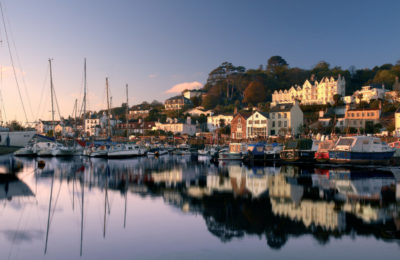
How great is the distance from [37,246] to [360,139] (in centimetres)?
3607

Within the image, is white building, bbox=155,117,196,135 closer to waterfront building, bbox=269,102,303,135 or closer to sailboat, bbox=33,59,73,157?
waterfront building, bbox=269,102,303,135

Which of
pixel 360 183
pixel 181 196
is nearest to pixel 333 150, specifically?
pixel 360 183

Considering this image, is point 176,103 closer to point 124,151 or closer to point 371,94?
point 371,94

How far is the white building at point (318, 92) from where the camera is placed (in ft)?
309

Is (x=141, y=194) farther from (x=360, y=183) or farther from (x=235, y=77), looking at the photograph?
(x=235, y=77)

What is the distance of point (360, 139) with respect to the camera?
39.7 meters

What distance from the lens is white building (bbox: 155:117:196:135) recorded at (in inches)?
4104

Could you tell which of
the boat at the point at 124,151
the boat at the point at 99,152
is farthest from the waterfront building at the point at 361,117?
the boat at the point at 99,152

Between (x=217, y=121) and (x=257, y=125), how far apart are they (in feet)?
74.4

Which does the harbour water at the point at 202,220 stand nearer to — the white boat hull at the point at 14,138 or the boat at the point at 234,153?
the white boat hull at the point at 14,138

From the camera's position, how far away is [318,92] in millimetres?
97438

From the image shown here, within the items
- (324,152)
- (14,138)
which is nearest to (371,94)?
(324,152)

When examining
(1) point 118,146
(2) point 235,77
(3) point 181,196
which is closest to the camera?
(3) point 181,196

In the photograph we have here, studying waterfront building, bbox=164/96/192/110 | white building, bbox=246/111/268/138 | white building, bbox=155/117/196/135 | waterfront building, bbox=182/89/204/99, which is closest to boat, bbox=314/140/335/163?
white building, bbox=246/111/268/138
